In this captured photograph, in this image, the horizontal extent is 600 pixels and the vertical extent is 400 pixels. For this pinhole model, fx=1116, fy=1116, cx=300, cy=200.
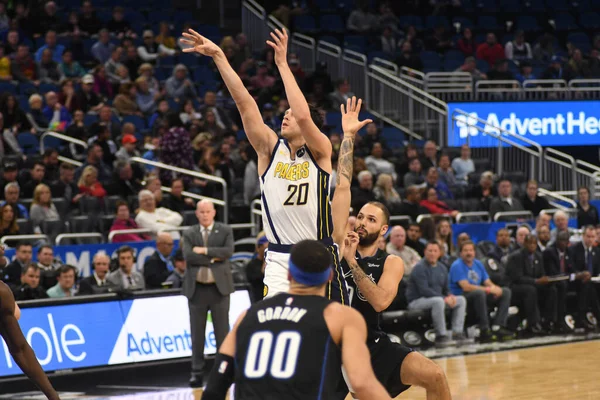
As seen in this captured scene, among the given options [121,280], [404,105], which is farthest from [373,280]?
[404,105]

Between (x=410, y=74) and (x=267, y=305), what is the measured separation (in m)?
18.5

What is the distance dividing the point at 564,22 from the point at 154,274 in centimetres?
1673

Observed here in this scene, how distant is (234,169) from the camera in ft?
58.6

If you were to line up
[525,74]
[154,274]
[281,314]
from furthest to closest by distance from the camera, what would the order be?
[525,74], [154,274], [281,314]

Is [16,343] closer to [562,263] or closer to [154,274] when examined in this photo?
[154,274]

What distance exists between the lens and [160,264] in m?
13.7

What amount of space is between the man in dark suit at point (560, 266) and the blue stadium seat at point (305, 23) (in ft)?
31.7

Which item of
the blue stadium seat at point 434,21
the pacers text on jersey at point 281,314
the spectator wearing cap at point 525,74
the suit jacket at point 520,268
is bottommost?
the suit jacket at point 520,268

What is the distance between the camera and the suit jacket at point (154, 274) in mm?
13578

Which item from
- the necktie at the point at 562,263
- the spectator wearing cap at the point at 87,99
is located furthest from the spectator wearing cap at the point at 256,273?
the spectator wearing cap at the point at 87,99

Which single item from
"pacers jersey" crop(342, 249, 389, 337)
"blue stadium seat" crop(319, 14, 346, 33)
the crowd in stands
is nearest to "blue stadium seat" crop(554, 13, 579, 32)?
"blue stadium seat" crop(319, 14, 346, 33)

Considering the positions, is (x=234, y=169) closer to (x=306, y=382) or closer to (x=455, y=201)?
(x=455, y=201)

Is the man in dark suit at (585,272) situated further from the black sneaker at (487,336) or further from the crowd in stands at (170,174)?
the black sneaker at (487,336)

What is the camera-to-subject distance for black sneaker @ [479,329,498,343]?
15027 mm
